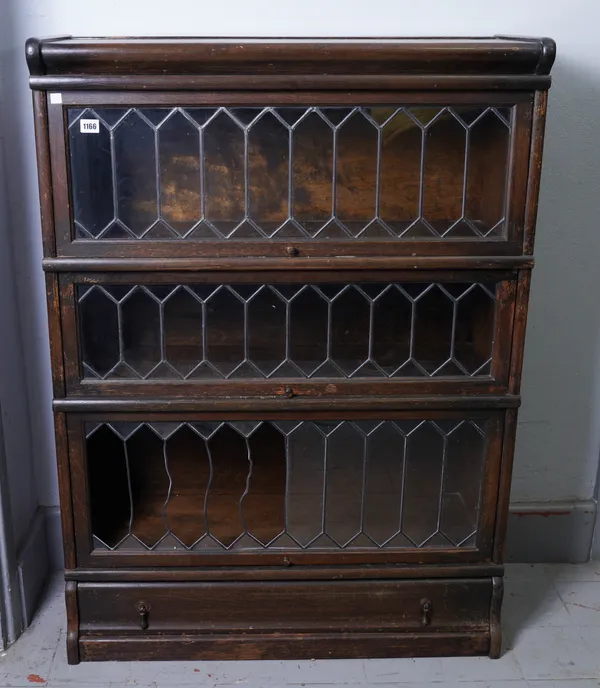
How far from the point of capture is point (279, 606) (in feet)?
5.92

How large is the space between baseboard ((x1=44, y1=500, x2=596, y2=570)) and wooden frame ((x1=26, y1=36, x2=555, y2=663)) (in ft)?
1.33

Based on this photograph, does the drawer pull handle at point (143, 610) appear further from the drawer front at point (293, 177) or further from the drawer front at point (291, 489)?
the drawer front at point (293, 177)

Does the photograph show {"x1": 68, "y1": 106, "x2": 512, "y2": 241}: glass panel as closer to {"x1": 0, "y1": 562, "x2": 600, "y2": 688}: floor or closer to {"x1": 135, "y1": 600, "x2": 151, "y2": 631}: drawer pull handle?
{"x1": 135, "y1": 600, "x2": 151, "y2": 631}: drawer pull handle

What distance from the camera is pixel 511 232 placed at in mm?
1591

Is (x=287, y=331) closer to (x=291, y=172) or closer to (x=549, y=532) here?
(x=291, y=172)

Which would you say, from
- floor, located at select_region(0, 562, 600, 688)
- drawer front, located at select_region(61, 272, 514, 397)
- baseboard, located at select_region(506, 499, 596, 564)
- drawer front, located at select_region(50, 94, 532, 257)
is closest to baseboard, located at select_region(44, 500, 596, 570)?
baseboard, located at select_region(506, 499, 596, 564)

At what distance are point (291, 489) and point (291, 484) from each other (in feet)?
0.04

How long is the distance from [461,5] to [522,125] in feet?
1.61

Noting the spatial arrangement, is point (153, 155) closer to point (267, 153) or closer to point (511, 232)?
point (267, 153)

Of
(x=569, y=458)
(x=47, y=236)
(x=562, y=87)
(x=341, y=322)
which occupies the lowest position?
(x=569, y=458)

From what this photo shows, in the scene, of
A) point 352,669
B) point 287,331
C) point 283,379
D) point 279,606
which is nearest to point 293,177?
point 287,331

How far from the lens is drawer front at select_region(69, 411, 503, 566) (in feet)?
5.66

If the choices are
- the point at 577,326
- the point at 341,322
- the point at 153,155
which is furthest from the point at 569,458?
the point at 153,155

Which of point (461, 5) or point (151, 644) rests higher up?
point (461, 5)
